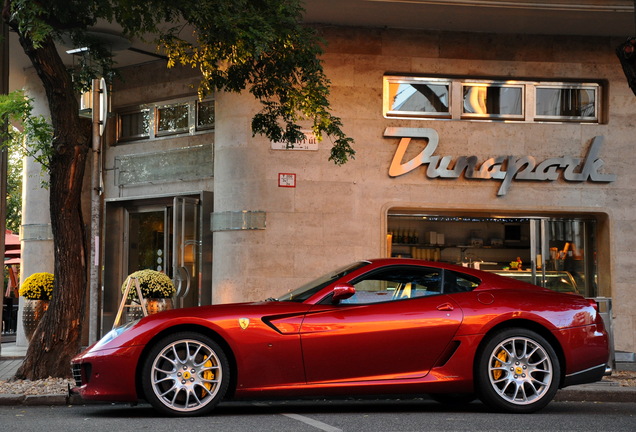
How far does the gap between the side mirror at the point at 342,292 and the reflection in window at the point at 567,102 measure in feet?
27.3

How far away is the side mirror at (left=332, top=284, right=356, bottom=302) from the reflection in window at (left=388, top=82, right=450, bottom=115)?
7509 millimetres

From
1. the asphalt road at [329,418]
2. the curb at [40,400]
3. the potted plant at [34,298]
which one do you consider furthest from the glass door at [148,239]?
the asphalt road at [329,418]

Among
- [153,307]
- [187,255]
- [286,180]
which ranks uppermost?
[286,180]

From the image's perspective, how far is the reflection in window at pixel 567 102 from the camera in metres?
15.4

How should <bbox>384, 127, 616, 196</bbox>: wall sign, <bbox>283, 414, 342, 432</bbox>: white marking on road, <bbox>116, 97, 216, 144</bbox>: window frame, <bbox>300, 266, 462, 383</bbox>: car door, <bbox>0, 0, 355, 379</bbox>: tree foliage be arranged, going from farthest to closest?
<bbox>116, 97, 216, 144</bbox>: window frame < <bbox>384, 127, 616, 196</bbox>: wall sign < <bbox>0, 0, 355, 379</bbox>: tree foliage < <bbox>300, 266, 462, 383</bbox>: car door < <bbox>283, 414, 342, 432</bbox>: white marking on road

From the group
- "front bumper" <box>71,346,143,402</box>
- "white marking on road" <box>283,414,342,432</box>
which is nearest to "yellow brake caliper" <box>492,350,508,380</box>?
"white marking on road" <box>283,414,342,432</box>

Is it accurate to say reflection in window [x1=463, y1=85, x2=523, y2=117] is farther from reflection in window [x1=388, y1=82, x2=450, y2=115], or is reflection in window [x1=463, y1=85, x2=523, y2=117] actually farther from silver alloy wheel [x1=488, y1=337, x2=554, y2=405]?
silver alloy wheel [x1=488, y1=337, x2=554, y2=405]

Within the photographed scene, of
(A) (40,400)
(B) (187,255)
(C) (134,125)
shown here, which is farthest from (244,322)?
(C) (134,125)

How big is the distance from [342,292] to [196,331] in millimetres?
1236

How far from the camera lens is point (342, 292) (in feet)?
25.9

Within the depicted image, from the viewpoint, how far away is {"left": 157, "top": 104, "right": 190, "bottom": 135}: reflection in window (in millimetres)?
16984

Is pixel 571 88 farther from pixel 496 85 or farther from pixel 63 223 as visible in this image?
pixel 63 223

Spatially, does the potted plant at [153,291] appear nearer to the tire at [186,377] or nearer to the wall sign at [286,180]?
the wall sign at [286,180]

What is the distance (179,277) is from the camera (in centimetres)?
1600
